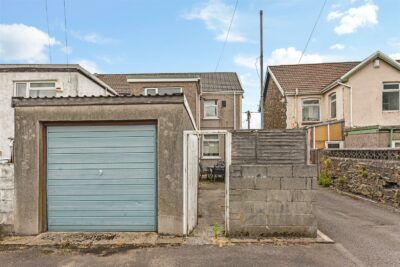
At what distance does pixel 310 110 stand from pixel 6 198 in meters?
18.5

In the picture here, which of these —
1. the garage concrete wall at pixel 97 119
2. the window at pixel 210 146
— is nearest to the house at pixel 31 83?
the garage concrete wall at pixel 97 119

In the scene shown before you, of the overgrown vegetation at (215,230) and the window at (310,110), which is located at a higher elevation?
the window at (310,110)

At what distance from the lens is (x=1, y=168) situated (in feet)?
19.3

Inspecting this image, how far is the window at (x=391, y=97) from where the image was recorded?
16.4 metres

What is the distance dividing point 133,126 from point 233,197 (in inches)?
111

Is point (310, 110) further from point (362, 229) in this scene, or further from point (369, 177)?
point (362, 229)

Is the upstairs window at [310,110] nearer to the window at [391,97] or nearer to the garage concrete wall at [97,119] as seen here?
the window at [391,97]

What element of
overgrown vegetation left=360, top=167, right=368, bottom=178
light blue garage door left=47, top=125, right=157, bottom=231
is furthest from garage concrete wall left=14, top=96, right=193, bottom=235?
overgrown vegetation left=360, top=167, right=368, bottom=178

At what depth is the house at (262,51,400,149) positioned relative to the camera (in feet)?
48.1

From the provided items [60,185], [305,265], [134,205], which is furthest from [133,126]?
[305,265]

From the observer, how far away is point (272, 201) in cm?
556

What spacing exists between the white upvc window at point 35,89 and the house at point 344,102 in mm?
11554

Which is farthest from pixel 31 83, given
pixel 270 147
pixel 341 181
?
pixel 341 181

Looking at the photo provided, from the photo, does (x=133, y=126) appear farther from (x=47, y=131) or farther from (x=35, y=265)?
(x=35, y=265)
